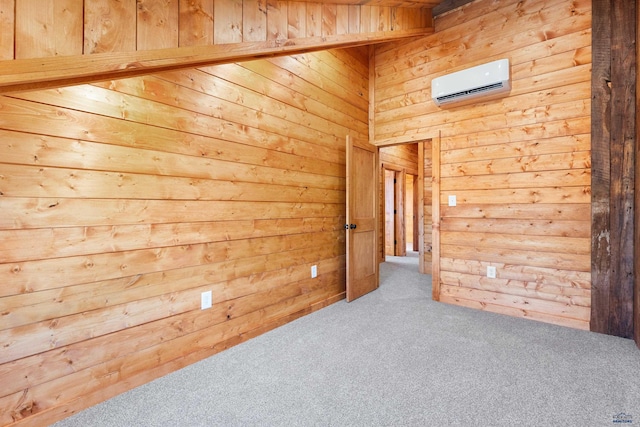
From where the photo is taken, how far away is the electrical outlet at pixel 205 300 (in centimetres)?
207

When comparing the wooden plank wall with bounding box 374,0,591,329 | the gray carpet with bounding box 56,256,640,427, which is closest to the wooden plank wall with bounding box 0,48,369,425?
the gray carpet with bounding box 56,256,640,427

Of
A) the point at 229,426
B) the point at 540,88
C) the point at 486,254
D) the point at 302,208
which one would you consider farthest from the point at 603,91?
the point at 229,426

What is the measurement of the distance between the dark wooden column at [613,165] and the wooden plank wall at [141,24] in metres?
2.60

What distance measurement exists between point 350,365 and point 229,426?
32.3 inches

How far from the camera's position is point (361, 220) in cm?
346

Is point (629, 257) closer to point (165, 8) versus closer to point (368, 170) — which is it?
point (368, 170)

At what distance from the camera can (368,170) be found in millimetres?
3615

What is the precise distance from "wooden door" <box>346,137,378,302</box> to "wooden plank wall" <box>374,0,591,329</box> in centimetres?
64

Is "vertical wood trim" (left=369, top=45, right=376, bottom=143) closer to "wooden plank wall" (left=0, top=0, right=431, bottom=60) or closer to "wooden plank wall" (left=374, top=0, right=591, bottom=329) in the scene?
"wooden plank wall" (left=374, top=0, right=591, bottom=329)

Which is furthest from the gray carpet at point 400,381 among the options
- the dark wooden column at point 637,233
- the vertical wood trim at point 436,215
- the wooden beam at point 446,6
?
the wooden beam at point 446,6

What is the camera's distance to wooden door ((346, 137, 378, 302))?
3250 mm

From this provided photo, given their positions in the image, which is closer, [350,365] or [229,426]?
[229,426]

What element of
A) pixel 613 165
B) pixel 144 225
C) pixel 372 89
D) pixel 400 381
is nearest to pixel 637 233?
pixel 613 165

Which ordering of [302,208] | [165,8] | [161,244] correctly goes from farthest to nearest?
[302,208] < [161,244] < [165,8]
